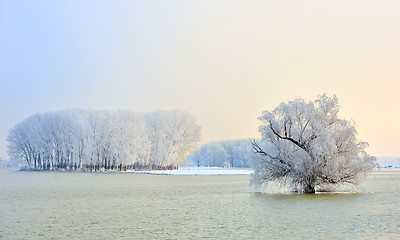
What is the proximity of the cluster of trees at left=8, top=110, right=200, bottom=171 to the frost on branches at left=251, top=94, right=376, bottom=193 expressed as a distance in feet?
226

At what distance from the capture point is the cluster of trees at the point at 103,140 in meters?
107

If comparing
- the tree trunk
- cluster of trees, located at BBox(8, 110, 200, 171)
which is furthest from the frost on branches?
cluster of trees, located at BBox(8, 110, 200, 171)

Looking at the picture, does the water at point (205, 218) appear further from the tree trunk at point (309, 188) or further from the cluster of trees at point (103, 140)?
the cluster of trees at point (103, 140)

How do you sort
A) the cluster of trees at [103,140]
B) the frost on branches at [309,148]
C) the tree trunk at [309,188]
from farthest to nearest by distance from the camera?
the cluster of trees at [103,140], the tree trunk at [309,188], the frost on branches at [309,148]

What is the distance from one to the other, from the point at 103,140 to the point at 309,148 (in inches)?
2970

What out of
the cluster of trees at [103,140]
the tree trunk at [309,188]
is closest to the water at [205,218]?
the tree trunk at [309,188]

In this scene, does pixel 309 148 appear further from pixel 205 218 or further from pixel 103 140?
pixel 103 140

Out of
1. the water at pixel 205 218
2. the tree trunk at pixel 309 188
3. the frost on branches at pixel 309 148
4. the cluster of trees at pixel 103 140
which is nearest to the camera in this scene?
the water at pixel 205 218

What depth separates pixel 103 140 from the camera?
349 feet

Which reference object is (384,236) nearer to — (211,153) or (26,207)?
(26,207)

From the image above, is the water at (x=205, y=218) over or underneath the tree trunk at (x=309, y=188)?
underneath

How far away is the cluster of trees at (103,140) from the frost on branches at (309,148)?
68969mm

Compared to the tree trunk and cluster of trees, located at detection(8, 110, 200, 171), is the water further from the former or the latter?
cluster of trees, located at detection(8, 110, 200, 171)

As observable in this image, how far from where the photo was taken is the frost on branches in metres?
37.5
